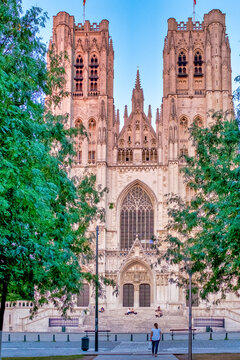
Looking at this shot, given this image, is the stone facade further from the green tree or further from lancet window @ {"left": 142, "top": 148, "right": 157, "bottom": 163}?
the green tree

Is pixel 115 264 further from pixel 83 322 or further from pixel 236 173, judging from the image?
Answer: pixel 236 173

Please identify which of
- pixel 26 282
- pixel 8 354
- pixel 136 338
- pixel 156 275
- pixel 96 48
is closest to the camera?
pixel 26 282

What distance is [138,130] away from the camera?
175ft

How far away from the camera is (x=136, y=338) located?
30359 mm

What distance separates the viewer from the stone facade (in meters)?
49.3

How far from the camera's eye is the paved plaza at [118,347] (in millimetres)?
21172

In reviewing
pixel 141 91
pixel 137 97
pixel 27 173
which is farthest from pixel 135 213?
pixel 27 173

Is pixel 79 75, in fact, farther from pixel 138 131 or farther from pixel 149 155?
pixel 149 155

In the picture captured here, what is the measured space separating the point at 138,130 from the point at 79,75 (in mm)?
8977

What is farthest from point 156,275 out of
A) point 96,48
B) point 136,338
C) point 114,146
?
point 96,48

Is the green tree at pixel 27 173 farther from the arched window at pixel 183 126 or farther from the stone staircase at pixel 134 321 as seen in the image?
the arched window at pixel 183 126

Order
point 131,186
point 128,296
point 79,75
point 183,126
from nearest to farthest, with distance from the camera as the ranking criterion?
point 128,296 < point 131,186 < point 183,126 < point 79,75

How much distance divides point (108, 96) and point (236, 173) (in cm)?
4191

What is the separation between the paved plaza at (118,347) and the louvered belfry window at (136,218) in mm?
19980
